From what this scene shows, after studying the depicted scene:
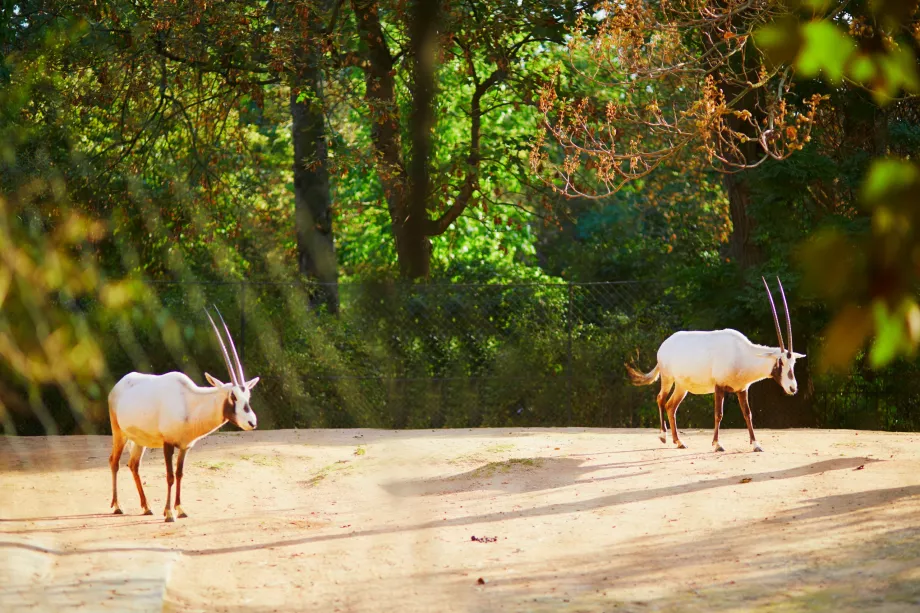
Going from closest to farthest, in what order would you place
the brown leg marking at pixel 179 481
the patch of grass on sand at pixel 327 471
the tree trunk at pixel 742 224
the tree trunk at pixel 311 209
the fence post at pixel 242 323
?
the brown leg marking at pixel 179 481, the patch of grass on sand at pixel 327 471, the tree trunk at pixel 742 224, the fence post at pixel 242 323, the tree trunk at pixel 311 209

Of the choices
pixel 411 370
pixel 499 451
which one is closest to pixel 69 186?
pixel 411 370

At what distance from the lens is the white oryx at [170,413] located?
8727mm

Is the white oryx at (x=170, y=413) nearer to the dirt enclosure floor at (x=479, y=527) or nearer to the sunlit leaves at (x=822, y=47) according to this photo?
the dirt enclosure floor at (x=479, y=527)

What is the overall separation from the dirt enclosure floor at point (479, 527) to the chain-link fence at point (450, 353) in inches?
135

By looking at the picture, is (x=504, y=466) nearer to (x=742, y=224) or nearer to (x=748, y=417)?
(x=748, y=417)

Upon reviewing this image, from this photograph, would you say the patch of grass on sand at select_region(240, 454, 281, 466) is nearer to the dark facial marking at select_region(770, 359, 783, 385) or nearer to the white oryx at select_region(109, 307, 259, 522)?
the white oryx at select_region(109, 307, 259, 522)

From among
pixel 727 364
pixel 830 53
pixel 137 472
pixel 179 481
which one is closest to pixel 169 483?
pixel 179 481

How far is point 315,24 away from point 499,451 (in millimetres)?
8479

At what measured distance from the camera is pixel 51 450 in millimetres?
12633

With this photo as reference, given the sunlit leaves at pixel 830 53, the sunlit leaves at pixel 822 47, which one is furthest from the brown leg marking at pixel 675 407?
the sunlit leaves at pixel 822 47

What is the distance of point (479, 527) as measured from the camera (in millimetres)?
8461

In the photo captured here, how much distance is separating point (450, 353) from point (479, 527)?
29.4 ft

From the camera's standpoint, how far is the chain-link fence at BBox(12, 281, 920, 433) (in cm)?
1638

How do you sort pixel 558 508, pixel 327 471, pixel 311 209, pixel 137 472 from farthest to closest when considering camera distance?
pixel 311 209, pixel 327 471, pixel 558 508, pixel 137 472
